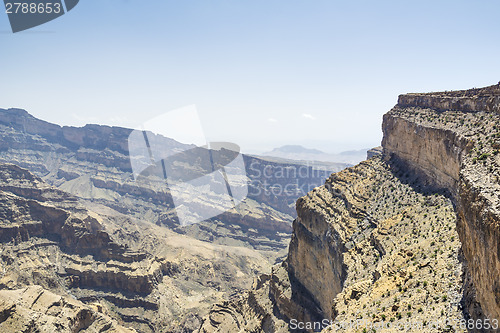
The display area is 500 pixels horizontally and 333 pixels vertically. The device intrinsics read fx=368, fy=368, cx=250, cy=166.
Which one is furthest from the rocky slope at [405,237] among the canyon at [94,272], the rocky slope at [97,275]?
the rocky slope at [97,275]

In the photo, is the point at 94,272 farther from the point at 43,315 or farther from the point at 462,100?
the point at 462,100

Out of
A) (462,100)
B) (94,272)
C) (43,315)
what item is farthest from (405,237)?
(94,272)

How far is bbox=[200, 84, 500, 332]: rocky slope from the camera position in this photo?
840 inches

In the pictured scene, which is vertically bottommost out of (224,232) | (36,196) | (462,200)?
(224,232)

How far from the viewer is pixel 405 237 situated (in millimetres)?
36875

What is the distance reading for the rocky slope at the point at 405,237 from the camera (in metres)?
21.3

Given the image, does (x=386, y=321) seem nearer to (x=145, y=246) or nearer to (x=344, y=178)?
(x=344, y=178)

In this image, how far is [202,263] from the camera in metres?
136

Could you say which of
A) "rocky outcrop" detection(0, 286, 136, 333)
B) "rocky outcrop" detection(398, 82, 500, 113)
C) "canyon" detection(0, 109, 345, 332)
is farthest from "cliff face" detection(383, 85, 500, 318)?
"canyon" detection(0, 109, 345, 332)

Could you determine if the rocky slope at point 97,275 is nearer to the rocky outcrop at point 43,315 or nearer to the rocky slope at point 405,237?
the rocky outcrop at point 43,315

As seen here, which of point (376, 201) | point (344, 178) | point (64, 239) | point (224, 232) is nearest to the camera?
point (376, 201)

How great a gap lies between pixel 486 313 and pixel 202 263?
125 m

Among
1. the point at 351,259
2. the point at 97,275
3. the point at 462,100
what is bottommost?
the point at 97,275

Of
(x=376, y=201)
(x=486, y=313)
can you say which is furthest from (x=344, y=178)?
(x=486, y=313)
